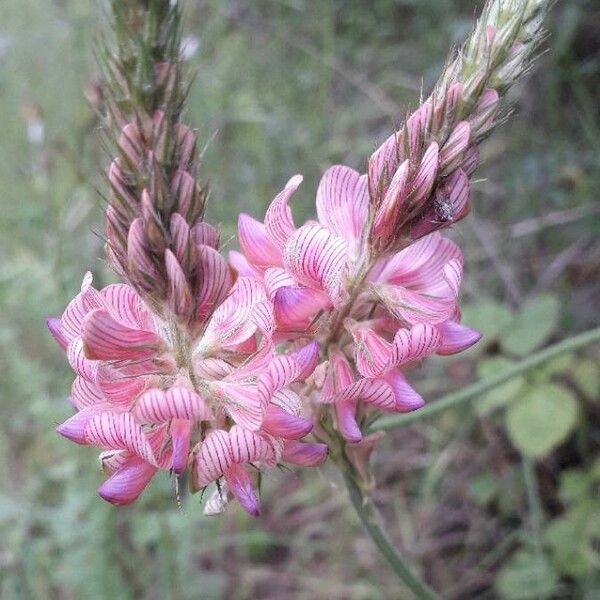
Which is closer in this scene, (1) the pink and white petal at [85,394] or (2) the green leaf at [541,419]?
(1) the pink and white petal at [85,394]

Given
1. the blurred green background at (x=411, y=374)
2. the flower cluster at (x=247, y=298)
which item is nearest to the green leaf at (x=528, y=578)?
the blurred green background at (x=411, y=374)

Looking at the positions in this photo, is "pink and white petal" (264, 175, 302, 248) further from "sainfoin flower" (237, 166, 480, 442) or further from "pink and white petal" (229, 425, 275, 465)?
"pink and white petal" (229, 425, 275, 465)

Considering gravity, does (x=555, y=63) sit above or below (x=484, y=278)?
above

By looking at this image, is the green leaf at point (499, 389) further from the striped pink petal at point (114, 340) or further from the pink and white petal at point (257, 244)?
the striped pink petal at point (114, 340)

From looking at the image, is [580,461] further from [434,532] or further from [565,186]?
[565,186]

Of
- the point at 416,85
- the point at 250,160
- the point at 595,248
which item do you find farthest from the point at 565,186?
the point at 250,160

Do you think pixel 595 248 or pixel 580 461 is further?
pixel 595 248

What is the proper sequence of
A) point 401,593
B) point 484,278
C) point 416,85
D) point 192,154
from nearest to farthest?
1. point 192,154
2. point 401,593
3. point 484,278
4. point 416,85
